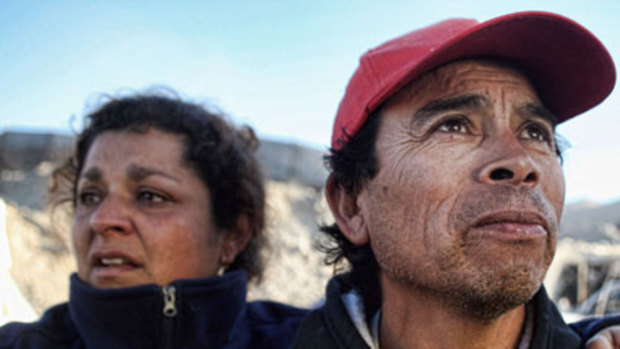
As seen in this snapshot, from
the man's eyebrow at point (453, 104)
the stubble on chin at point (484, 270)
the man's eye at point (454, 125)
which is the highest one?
the man's eyebrow at point (453, 104)

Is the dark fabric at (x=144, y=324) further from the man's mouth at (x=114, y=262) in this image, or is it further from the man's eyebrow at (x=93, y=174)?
the man's eyebrow at (x=93, y=174)

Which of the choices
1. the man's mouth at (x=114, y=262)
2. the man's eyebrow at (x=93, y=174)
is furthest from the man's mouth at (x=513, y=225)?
the man's eyebrow at (x=93, y=174)

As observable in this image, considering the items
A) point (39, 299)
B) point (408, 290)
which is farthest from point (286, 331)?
point (39, 299)

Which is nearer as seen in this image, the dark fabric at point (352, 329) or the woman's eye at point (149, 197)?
the dark fabric at point (352, 329)

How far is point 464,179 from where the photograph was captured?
5.25 ft

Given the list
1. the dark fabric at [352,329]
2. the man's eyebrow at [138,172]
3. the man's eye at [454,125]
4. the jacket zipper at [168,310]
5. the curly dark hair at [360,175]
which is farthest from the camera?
the man's eyebrow at [138,172]

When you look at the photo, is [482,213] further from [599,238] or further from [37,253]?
[599,238]

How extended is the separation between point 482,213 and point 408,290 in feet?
1.38

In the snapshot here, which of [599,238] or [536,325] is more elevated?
[536,325]

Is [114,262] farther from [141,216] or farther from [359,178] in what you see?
[359,178]

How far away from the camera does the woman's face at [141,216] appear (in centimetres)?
224

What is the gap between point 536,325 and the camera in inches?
64.6

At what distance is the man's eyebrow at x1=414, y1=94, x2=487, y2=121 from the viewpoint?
5.62ft

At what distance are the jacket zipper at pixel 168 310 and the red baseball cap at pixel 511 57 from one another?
1.00 m
